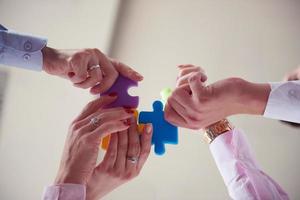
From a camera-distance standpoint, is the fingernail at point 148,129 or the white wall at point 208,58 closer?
the fingernail at point 148,129

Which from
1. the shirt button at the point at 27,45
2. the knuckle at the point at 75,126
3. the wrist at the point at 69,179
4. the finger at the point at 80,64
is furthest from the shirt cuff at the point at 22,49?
the wrist at the point at 69,179

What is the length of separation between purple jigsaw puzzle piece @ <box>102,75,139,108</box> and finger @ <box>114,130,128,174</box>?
73 millimetres

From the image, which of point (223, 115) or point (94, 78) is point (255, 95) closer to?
point (223, 115)

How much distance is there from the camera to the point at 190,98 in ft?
2.72

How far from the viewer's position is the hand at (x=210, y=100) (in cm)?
80

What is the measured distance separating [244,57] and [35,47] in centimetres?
80

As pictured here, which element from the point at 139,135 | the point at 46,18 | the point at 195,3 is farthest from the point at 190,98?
the point at 46,18

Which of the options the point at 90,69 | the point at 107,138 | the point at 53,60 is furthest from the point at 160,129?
Answer: the point at 53,60

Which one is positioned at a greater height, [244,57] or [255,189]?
[244,57]

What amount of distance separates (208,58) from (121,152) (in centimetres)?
68

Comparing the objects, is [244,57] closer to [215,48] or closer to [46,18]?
[215,48]

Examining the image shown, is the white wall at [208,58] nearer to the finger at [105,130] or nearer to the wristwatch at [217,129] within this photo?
the wristwatch at [217,129]

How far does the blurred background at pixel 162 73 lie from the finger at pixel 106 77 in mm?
519

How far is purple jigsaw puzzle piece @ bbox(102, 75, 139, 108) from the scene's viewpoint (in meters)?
0.89
